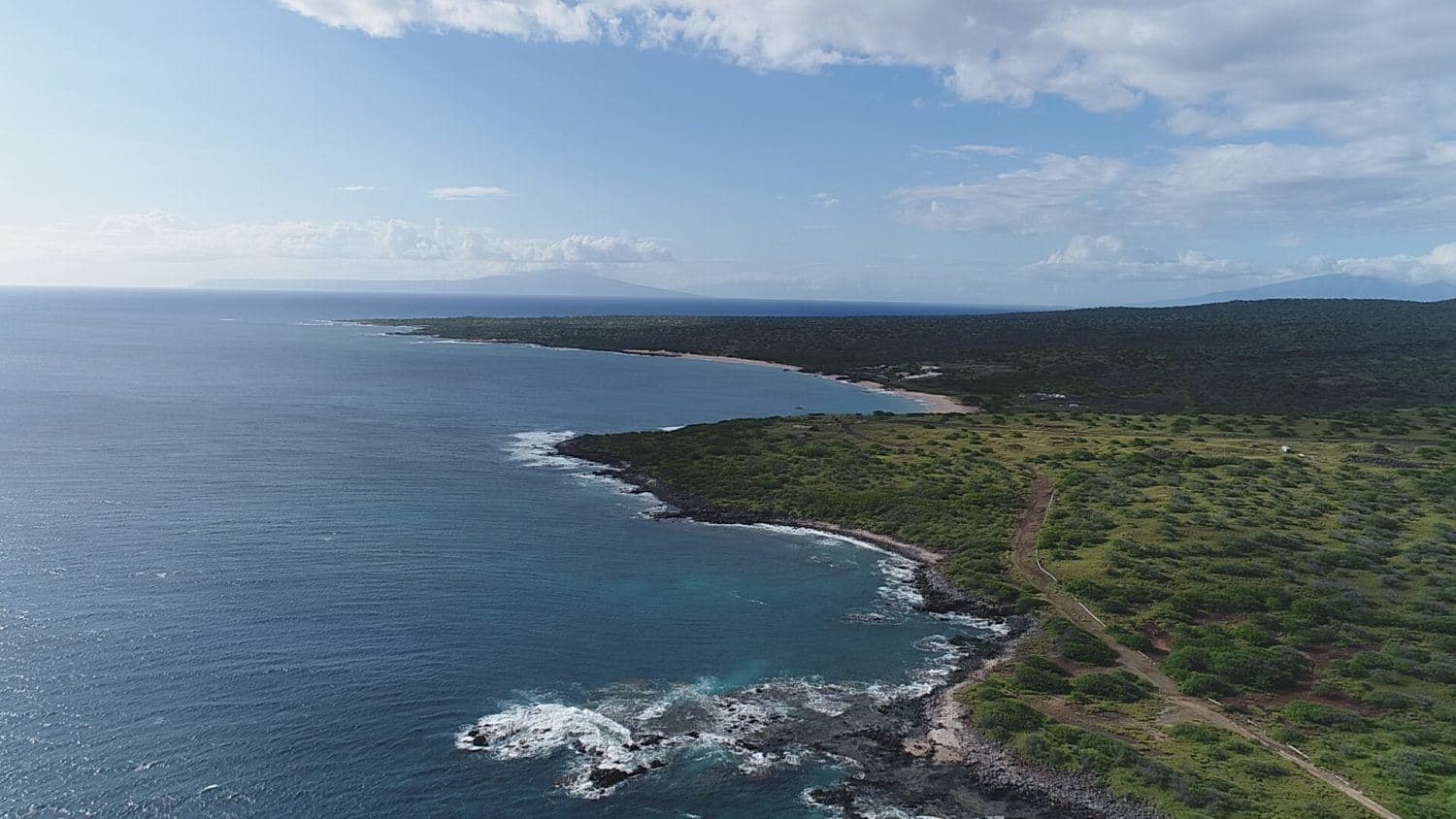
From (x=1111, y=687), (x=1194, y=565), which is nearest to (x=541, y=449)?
(x=1194, y=565)

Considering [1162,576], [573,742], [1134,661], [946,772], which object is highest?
[1162,576]

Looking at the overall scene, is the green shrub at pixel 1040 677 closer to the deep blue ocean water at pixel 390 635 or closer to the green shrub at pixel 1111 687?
the green shrub at pixel 1111 687

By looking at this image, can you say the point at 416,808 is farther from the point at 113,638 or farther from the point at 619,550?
the point at 619,550

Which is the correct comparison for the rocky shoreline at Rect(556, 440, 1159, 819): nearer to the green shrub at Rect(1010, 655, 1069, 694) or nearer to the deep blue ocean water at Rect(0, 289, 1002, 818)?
the deep blue ocean water at Rect(0, 289, 1002, 818)

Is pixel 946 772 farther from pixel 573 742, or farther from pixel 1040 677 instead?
pixel 573 742

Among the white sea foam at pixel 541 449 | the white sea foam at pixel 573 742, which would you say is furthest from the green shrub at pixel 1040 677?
the white sea foam at pixel 541 449
